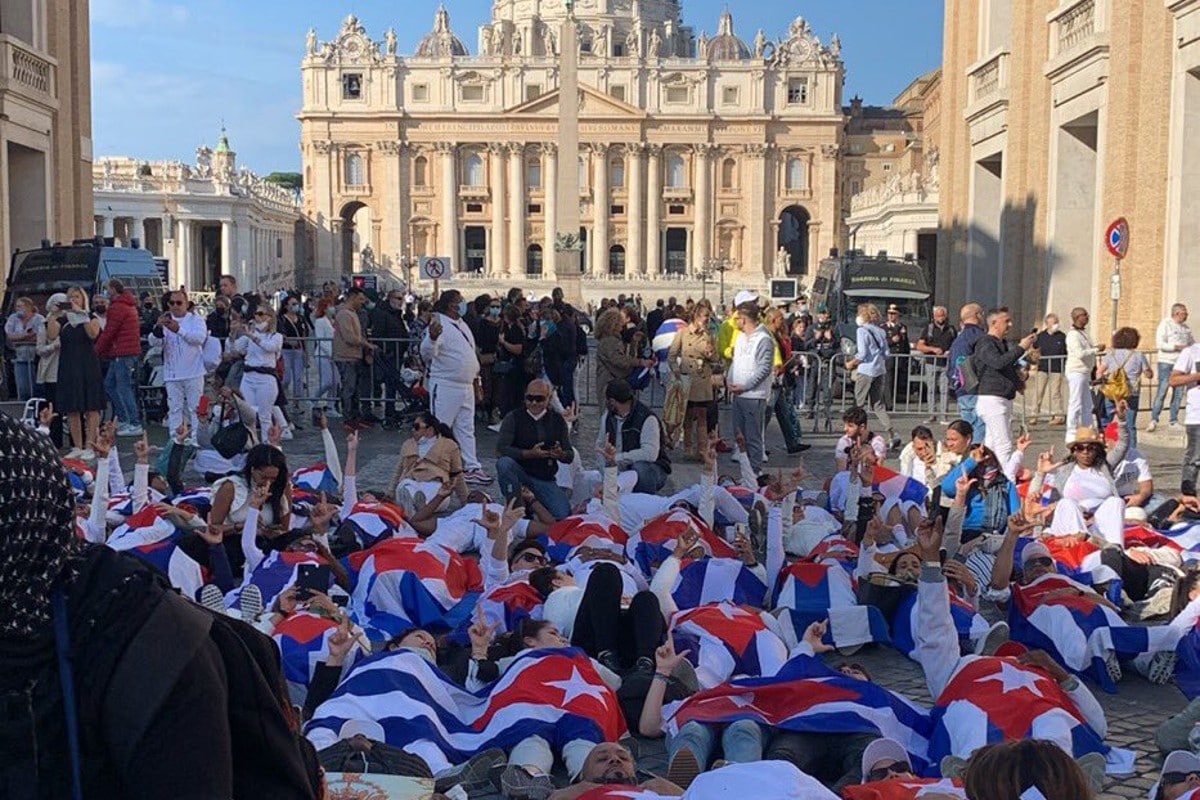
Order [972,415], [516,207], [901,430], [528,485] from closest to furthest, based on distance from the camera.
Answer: [528,485] → [972,415] → [901,430] → [516,207]

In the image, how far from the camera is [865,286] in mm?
25719

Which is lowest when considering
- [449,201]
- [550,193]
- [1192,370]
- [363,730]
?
[363,730]

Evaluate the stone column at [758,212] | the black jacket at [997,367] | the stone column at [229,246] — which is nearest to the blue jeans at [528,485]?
the black jacket at [997,367]

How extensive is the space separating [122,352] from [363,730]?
11.2m

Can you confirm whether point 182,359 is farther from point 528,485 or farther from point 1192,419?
point 1192,419

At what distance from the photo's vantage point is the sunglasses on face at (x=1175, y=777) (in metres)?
4.53

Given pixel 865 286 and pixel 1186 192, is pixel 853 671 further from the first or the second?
pixel 865 286

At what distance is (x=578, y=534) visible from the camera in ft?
29.5

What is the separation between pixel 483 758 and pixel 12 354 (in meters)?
14.9

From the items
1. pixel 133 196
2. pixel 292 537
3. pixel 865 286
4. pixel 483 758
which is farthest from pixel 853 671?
pixel 133 196

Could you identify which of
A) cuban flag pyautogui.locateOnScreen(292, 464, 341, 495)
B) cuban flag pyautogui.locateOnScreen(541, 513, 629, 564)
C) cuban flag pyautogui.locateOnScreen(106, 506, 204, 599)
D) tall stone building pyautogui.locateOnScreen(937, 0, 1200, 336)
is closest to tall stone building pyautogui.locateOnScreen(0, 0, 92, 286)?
cuban flag pyautogui.locateOnScreen(292, 464, 341, 495)

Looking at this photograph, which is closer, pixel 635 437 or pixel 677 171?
pixel 635 437

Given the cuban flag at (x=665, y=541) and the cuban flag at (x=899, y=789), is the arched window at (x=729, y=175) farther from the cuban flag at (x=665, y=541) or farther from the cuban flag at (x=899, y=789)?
the cuban flag at (x=899, y=789)

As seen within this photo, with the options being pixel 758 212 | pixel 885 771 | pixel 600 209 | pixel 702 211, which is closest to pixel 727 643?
pixel 885 771
